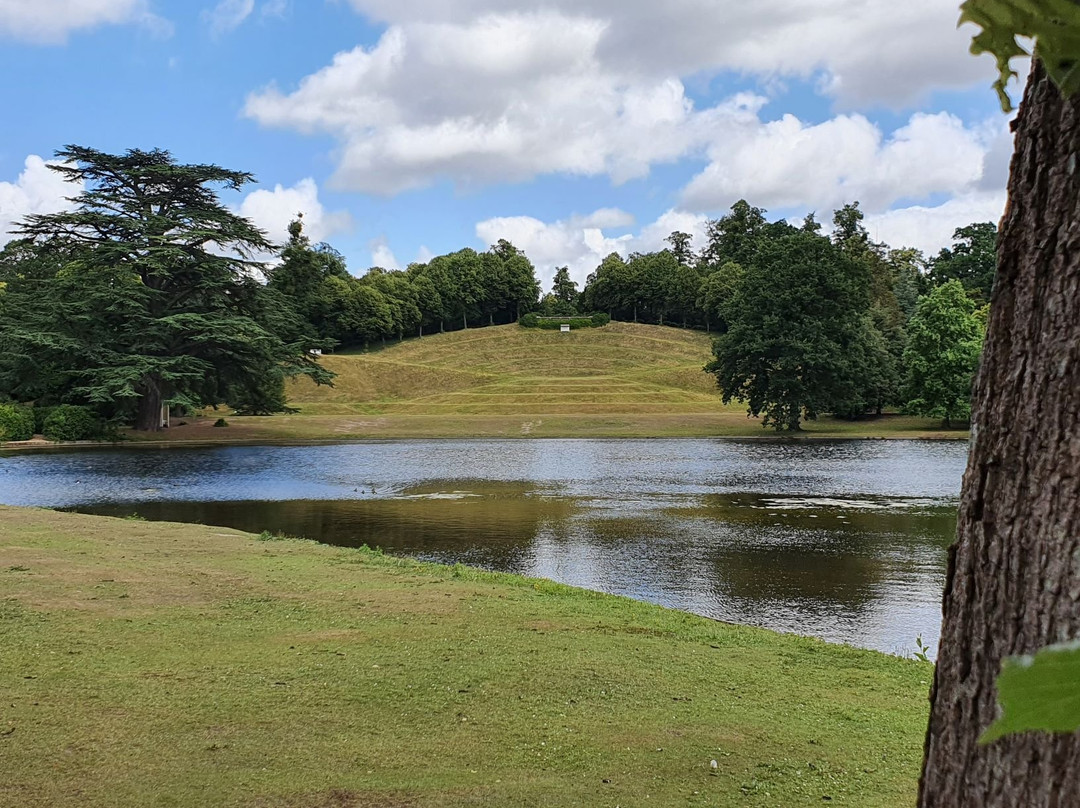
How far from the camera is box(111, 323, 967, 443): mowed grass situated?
1885 inches

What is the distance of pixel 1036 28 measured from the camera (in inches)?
34.9

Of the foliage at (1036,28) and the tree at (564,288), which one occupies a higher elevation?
the tree at (564,288)

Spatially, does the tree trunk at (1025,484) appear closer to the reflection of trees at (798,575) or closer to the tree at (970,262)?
the reflection of trees at (798,575)

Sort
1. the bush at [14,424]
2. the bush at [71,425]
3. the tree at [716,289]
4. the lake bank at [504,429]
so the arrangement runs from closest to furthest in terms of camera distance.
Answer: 1. the bush at [14,424]
2. the bush at [71,425]
3. the lake bank at [504,429]
4. the tree at [716,289]

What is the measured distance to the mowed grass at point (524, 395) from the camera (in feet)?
157

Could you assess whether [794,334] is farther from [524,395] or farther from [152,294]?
[152,294]

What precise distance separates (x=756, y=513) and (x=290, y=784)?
659 inches

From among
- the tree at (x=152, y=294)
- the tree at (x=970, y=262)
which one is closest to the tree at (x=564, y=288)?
the tree at (x=970, y=262)

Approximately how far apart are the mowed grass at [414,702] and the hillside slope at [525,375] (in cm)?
4826

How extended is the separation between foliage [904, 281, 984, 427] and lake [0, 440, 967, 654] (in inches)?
423

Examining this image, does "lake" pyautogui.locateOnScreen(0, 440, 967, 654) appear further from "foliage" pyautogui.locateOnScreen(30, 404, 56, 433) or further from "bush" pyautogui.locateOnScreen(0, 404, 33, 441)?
"foliage" pyautogui.locateOnScreen(30, 404, 56, 433)

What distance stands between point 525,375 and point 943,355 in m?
36.1

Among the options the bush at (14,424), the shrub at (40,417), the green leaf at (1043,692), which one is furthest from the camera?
the shrub at (40,417)

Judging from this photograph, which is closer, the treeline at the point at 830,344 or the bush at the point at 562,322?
the treeline at the point at 830,344
